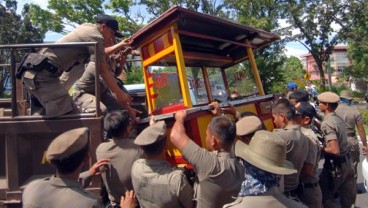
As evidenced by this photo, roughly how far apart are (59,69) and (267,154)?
222 cm

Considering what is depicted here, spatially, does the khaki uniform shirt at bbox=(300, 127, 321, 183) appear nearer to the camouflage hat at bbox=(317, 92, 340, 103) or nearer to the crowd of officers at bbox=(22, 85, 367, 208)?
the crowd of officers at bbox=(22, 85, 367, 208)

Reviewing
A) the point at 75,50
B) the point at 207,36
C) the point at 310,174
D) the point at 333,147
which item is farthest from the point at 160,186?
the point at 333,147

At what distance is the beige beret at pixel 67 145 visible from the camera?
7.96 ft

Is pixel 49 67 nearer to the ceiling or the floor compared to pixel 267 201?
nearer to the ceiling

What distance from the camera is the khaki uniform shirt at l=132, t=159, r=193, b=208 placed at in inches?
120

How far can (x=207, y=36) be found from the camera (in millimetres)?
4258

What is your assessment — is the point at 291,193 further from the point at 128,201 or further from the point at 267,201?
the point at 267,201

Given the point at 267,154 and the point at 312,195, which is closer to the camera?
the point at 267,154

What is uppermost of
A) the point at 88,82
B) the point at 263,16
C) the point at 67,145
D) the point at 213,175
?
the point at 263,16

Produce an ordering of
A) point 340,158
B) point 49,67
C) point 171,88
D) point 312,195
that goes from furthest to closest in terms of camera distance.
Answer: point 340,158
point 312,195
point 171,88
point 49,67

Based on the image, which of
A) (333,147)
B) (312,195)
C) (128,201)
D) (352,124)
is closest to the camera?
(128,201)

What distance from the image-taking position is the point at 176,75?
4074 mm

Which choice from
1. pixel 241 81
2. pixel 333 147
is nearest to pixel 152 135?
pixel 241 81

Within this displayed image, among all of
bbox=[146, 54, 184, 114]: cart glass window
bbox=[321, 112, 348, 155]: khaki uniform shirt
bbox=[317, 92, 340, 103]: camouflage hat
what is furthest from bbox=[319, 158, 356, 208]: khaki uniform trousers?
bbox=[146, 54, 184, 114]: cart glass window
